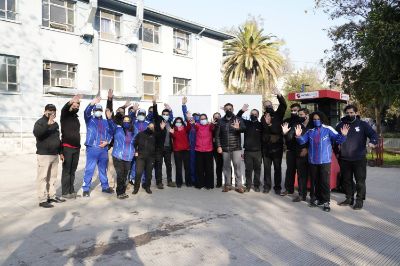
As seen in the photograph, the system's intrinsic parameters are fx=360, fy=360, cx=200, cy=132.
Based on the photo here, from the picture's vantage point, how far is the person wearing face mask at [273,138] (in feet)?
25.5

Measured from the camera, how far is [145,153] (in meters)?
7.73

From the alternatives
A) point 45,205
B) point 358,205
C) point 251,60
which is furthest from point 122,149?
point 251,60

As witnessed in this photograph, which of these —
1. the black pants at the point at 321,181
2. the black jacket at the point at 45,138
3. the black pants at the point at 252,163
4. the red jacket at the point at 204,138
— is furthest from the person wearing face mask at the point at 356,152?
the black jacket at the point at 45,138

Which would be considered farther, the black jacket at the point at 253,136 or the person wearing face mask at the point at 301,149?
the black jacket at the point at 253,136

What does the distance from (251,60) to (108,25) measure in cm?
1332

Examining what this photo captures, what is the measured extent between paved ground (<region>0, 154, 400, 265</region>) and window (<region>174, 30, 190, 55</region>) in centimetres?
1798

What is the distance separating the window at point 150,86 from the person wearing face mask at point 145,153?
1468cm

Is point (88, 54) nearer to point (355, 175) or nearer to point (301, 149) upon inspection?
point (301, 149)

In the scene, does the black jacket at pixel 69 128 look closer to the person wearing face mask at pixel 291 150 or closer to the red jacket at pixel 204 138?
the red jacket at pixel 204 138

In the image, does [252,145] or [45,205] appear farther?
[252,145]

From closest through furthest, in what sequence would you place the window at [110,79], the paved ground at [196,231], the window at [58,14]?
1. the paved ground at [196,231]
2. the window at [58,14]
3. the window at [110,79]

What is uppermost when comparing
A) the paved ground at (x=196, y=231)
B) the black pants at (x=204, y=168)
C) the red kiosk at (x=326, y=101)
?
the red kiosk at (x=326, y=101)

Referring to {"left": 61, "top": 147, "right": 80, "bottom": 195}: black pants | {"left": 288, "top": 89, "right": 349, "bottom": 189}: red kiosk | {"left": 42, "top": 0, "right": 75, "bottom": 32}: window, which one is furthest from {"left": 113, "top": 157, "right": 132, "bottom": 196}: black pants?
{"left": 42, "top": 0, "right": 75, "bottom": 32}: window

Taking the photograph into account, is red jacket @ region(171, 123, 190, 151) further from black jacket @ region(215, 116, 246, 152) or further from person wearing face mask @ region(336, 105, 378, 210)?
person wearing face mask @ region(336, 105, 378, 210)
